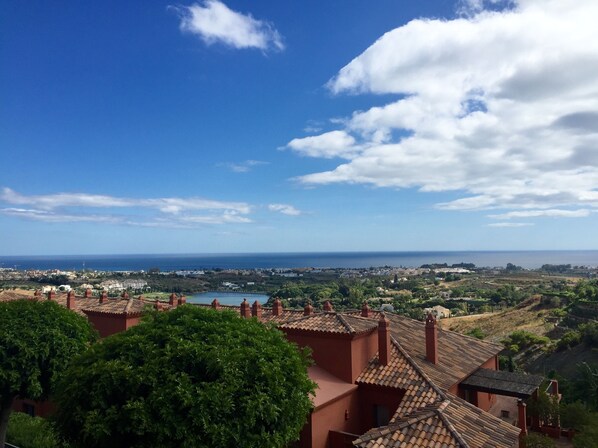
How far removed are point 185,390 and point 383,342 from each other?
386 inches

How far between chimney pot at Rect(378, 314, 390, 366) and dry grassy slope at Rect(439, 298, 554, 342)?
40.9 meters

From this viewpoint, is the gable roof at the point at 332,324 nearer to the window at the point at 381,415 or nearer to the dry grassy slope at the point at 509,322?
the window at the point at 381,415

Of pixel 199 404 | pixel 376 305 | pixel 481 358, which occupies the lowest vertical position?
pixel 376 305

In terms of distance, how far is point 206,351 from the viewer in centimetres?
1163

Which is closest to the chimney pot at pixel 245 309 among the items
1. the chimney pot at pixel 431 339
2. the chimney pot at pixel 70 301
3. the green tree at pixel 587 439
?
the chimney pot at pixel 431 339

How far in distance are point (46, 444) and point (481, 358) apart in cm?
1990

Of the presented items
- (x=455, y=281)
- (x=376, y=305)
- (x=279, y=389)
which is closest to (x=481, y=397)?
(x=279, y=389)

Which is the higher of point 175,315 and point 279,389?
point 175,315

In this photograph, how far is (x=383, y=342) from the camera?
18172 mm

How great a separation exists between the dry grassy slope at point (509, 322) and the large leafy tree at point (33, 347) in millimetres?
48712

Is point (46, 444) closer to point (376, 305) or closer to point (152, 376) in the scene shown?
point (152, 376)

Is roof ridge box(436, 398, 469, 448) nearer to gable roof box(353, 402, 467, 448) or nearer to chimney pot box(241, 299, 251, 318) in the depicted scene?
gable roof box(353, 402, 467, 448)

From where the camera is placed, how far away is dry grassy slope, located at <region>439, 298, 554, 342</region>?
2280 inches

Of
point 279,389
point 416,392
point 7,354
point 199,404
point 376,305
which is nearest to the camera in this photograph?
point 199,404
